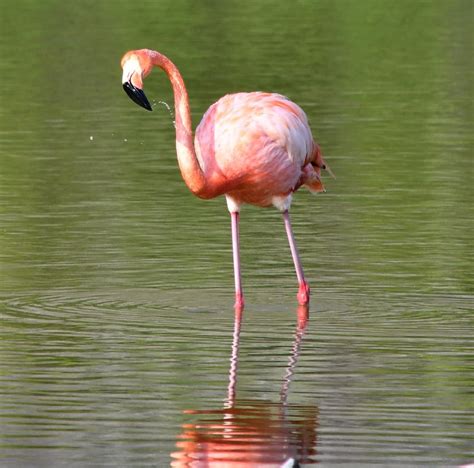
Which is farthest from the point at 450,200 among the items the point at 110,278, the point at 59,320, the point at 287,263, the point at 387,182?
the point at 59,320

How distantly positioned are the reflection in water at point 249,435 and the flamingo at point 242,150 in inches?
78.2

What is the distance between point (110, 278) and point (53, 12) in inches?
909

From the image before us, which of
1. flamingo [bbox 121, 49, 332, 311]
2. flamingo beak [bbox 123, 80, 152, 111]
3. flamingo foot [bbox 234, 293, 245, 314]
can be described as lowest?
flamingo foot [bbox 234, 293, 245, 314]

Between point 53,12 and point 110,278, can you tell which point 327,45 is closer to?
point 53,12

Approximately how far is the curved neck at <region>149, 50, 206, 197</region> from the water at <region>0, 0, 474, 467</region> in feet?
2.40

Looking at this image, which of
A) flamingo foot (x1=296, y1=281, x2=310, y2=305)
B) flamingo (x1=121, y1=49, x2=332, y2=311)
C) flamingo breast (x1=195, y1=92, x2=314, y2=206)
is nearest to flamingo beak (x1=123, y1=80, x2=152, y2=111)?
flamingo (x1=121, y1=49, x2=332, y2=311)

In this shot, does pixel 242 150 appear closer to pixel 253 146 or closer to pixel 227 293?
pixel 253 146

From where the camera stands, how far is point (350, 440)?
6.69m

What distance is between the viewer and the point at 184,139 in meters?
9.25

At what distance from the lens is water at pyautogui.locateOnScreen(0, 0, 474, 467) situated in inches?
271

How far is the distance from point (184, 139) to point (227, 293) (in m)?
1.15

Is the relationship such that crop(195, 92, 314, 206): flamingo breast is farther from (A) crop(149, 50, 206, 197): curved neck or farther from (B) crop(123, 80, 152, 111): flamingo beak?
Answer: (B) crop(123, 80, 152, 111): flamingo beak

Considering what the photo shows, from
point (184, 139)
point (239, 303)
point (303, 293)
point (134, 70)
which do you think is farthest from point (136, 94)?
point (303, 293)

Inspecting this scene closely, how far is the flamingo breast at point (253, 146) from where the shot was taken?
31.3 ft
